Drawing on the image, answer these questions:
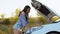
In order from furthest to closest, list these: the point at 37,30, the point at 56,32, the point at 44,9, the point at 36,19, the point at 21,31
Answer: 1. the point at 36,19
2. the point at 44,9
3. the point at 21,31
4. the point at 37,30
5. the point at 56,32

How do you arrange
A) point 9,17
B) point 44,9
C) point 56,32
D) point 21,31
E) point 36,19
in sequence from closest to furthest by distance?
point 56,32 → point 21,31 → point 44,9 → point 36,19 → point 9,17

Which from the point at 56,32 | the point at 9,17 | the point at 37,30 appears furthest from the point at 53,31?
the point at 9,17

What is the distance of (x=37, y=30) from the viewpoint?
18.5 feet

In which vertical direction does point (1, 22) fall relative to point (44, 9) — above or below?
below

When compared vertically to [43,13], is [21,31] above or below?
below

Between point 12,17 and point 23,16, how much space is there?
591 cm

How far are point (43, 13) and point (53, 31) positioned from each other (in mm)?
2015

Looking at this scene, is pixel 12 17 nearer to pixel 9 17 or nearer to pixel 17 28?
pixel 9 17

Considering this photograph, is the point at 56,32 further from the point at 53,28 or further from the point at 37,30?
the point at 37,30

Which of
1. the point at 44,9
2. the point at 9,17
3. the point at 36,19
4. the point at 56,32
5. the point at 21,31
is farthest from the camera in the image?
the point at 9,17

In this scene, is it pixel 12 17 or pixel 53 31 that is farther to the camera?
pixel 12 17

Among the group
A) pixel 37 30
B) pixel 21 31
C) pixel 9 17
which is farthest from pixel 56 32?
pixel 9 17

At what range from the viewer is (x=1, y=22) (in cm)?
1246

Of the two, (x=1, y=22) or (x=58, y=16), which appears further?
(x=1, y=22)
